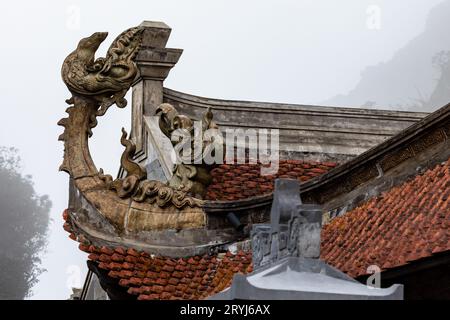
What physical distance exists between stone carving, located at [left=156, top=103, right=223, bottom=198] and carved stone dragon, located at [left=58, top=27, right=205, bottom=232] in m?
0.28

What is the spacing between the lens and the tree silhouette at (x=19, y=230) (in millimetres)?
61625

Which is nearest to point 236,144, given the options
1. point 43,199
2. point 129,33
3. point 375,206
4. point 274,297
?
point 129,33

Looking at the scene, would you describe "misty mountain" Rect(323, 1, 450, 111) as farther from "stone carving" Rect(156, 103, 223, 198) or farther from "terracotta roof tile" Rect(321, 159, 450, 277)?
"terracotta roof tile" Rect(321, 159, 450, 277)

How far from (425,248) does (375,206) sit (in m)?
2.92

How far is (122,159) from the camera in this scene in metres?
18.1

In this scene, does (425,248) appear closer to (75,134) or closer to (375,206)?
(375,206)

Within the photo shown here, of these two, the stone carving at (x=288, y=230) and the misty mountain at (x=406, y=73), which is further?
the misty mountain at (x=406, y=73)

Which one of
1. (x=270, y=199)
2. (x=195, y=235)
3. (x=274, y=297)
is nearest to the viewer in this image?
(x=274, y=297)

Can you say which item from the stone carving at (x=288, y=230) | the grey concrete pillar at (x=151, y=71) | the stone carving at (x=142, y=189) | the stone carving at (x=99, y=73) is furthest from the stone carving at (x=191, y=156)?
the stone carving at (x=288, y=230)

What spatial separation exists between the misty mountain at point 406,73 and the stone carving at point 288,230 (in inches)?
3882

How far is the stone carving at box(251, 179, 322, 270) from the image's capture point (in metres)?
8.10

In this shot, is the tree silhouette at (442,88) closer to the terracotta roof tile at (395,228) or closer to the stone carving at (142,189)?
the stone carving at (142,189)

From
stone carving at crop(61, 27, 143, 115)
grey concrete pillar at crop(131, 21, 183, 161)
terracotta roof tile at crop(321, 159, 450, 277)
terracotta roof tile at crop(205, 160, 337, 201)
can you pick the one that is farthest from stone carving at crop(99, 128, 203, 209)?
terracotta roof tile at crop(321, 159, 450, 277)

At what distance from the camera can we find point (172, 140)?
1803 centimetres
